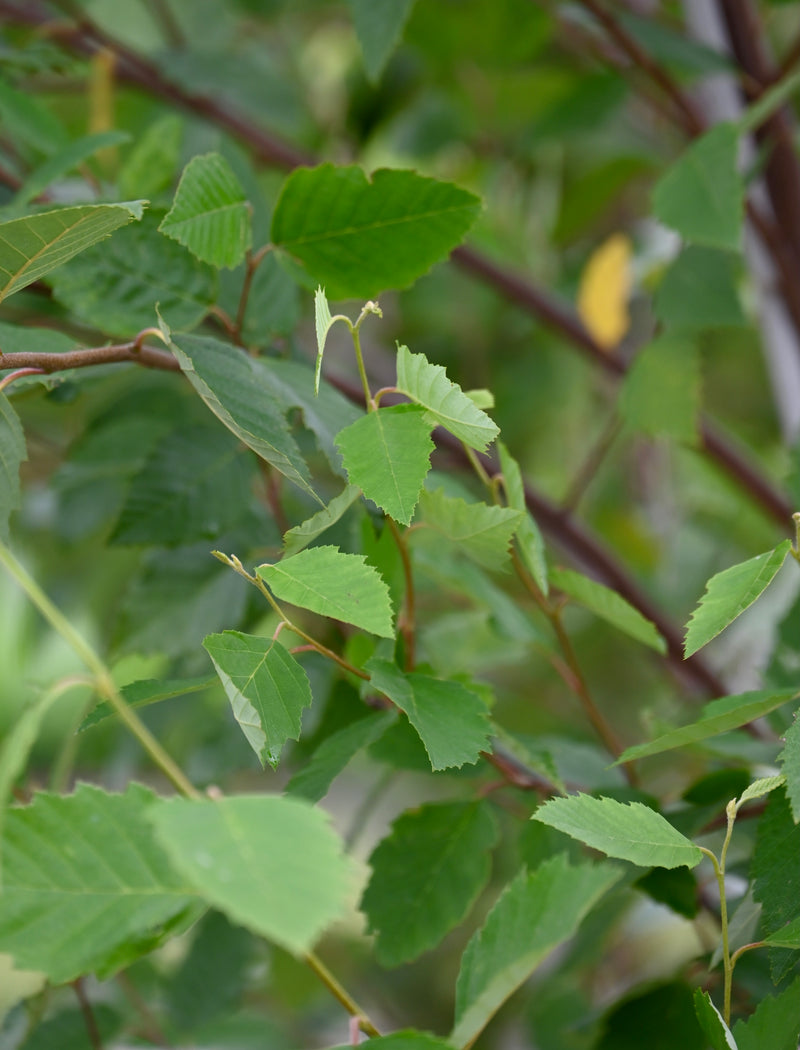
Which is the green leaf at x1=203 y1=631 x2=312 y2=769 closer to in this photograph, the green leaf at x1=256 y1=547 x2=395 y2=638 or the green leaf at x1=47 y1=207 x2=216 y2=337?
the green leaf at x1=256 y1=547 x2=395 y2=638

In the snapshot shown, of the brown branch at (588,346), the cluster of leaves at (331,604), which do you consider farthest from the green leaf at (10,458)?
the brown branch at (588,346)

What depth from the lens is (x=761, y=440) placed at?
0.86 meters

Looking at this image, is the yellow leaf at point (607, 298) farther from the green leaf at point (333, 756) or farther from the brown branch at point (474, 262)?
the green leaf at point (333, 756)

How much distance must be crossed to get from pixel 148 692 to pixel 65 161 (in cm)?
17

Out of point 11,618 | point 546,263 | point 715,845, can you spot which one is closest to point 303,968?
point 11,618

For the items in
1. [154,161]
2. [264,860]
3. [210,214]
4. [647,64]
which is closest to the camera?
[264,860]

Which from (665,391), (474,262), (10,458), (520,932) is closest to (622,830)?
(520,932)

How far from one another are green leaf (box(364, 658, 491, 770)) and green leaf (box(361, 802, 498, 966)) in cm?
7

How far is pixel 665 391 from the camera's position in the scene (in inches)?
16.1

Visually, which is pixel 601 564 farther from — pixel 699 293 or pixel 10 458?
pixel 10 458

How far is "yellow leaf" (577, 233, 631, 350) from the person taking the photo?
1.76ft

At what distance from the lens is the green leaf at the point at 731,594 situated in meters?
0.20

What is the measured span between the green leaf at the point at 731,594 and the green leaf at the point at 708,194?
187 mm

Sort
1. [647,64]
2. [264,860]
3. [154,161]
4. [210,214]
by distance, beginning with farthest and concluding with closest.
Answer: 1. [647,64]
2. [154,161]
3. [210,214]
4. [264,860]
